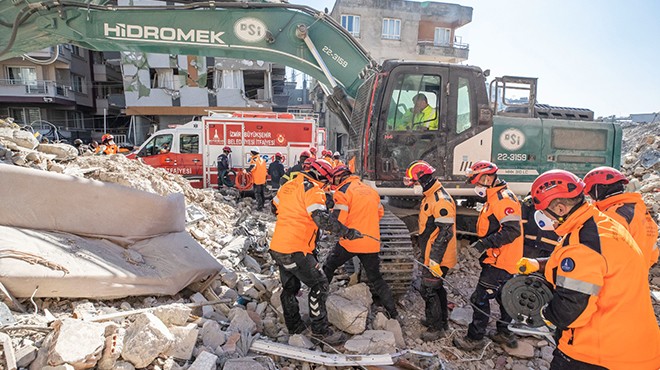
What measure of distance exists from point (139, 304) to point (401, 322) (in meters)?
2.88

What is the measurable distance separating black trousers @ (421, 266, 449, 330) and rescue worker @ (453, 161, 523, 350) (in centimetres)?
25

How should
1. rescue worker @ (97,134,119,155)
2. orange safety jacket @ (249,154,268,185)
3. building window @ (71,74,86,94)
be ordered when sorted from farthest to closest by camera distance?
building window @ (71,74,86,94) < rescue worker @ (97,134,119,155) < orange safety jacket @ (249,154,268,185)

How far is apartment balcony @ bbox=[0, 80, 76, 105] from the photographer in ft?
82.4

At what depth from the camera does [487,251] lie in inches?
162

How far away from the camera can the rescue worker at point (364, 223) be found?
428 centimetres

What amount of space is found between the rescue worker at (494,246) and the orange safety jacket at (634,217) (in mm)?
770

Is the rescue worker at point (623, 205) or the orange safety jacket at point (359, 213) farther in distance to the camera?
the orange safety jacket at point (359, 213)

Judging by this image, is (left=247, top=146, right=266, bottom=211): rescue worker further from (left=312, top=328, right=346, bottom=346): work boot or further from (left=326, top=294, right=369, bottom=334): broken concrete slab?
(left=312, top=328, right=346, bottom=346): work boot

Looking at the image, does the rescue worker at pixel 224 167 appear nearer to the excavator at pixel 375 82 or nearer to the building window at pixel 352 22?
the excavator at pixel 375 82

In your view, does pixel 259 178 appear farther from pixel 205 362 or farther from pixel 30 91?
pixel 30 91

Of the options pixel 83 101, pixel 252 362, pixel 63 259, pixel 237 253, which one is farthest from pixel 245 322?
pixel 83 101

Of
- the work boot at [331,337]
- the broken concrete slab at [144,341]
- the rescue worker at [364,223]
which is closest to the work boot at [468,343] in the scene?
the rescue worker at [364,223]

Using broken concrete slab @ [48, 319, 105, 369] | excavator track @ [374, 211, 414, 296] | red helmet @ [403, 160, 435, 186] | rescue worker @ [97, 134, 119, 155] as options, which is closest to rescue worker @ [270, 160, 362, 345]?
excavator track @ [374, 211, 414, 296]

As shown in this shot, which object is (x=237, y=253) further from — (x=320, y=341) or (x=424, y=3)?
(x=424, y=3)
